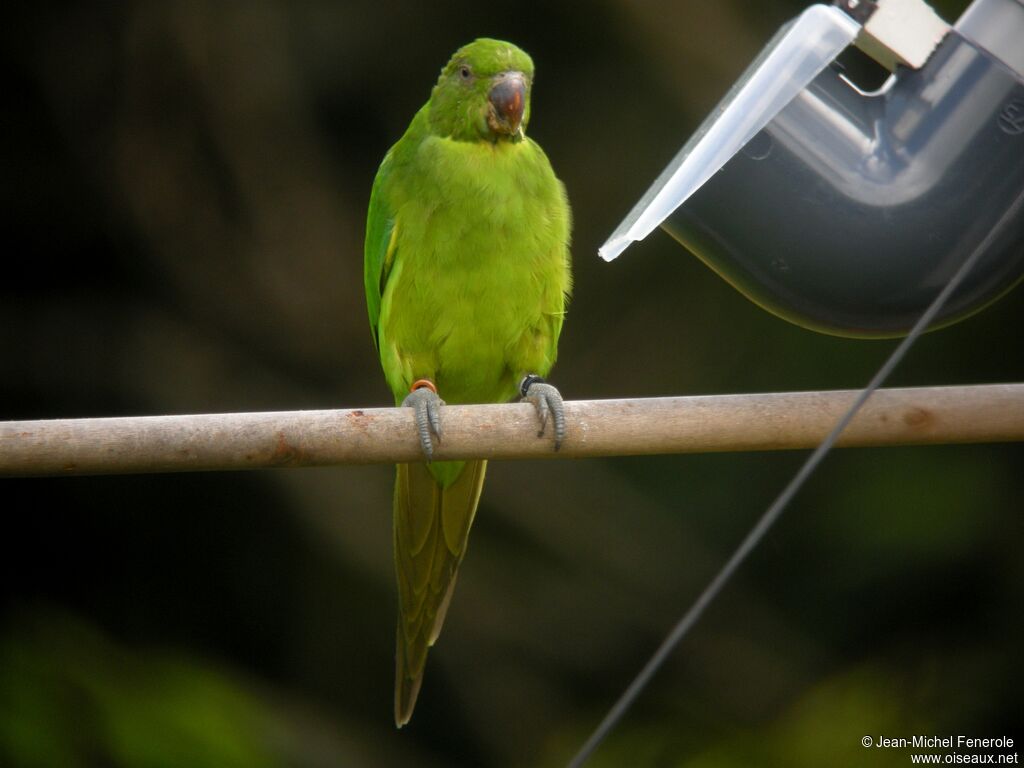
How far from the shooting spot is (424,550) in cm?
232

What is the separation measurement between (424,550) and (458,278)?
1.72 feet

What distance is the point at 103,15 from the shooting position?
3.46 metres

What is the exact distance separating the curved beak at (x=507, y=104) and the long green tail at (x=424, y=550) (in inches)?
25.5

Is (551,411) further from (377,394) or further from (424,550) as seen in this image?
(377,394)

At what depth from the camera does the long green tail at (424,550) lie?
7.39 ft

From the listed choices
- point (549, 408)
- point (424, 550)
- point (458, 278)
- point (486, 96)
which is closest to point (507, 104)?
point (486, 96)

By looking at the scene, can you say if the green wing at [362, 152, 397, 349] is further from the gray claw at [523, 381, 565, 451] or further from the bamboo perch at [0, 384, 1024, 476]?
the bamboo perch at [0, 384, 1024, 476]

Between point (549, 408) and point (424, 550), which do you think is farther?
point (424, 550)

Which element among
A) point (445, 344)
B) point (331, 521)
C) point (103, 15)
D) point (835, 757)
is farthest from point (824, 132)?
point (103, 15)

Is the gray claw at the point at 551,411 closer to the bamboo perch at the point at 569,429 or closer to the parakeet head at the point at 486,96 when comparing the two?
the bamboo perch at the point at 569,429

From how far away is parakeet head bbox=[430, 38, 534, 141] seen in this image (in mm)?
2311

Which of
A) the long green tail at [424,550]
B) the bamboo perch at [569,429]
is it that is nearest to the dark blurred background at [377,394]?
the long green tail at [424,550]

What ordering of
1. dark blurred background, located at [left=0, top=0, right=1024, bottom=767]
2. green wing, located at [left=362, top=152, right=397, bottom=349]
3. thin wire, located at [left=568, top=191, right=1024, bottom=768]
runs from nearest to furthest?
thin wire, located at [left=568, top=191, right=1024, bottom=768]
green wing, located at [left=362, top=152, right=397, bottom=349]
dark blurred background, located at [left=0, top=0, right=1024, bottom=767]

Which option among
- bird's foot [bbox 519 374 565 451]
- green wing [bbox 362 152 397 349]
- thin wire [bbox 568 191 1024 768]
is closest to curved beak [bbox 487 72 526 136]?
green wing [bbox 362 152 397 349]
